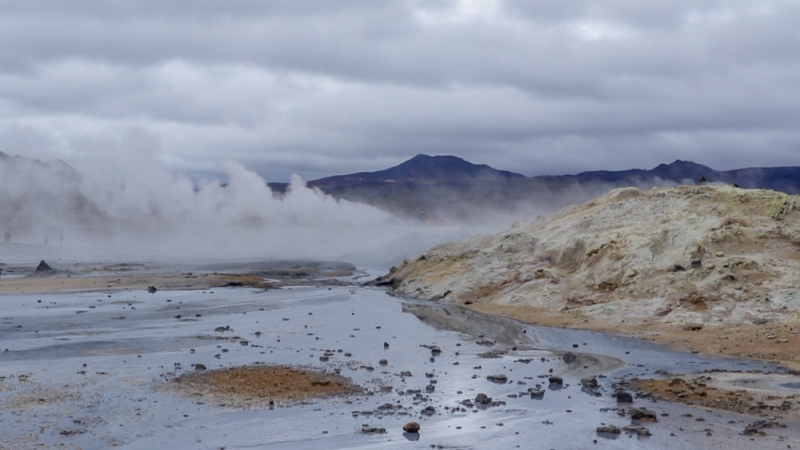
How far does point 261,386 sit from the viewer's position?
1352 centimetres

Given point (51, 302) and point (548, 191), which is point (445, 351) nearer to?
point (51, 302)

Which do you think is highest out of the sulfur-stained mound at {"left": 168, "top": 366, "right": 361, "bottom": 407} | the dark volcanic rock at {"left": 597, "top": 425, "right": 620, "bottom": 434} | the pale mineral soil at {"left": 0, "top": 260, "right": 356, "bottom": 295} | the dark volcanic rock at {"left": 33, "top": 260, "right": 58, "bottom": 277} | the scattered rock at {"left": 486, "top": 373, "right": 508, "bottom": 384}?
the dark volcanic rock at {"left": 33, "top": 260, "right": 58, "bottom": 277}

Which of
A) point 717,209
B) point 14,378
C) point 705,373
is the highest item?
point 717,209

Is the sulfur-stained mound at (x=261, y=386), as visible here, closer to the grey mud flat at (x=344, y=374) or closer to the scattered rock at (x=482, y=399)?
the grey mud flat at (x=344, y=374)

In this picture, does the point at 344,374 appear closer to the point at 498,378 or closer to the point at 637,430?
the point at 498,378

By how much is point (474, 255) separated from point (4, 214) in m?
95.2

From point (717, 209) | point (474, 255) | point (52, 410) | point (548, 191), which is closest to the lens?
point (52, 410)

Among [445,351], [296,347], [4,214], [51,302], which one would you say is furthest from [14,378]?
[4,214]

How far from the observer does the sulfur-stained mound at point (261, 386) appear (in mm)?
12781

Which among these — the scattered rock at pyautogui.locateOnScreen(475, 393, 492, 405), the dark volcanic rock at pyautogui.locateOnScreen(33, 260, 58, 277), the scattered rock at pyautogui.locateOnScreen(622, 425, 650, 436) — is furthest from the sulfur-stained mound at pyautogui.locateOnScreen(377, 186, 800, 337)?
the dark volcanic rock at pyautogui.locateOnScreen(33, 260, 58, 277)

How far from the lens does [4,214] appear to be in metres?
107

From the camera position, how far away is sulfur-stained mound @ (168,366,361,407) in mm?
12781

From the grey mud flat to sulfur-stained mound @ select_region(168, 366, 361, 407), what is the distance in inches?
12.9

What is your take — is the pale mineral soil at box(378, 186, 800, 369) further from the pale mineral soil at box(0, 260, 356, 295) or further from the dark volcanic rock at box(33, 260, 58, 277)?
the dark volcanic rock at box(33, 260, 58, 277)
